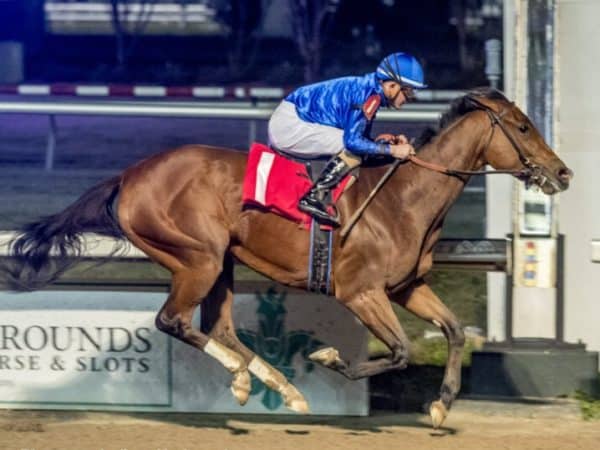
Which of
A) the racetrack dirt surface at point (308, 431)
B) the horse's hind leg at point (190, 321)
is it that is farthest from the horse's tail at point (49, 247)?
the racetrack dirt surface at point (308, 431)

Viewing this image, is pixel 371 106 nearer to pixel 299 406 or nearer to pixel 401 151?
pixel 401 151

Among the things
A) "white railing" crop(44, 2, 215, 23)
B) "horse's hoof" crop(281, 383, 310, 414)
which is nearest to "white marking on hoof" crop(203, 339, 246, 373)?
"horse's hoof" crop(281, 383, 310, 414)

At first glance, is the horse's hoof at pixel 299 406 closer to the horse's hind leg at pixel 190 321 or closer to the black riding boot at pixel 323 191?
the horse's hind leg at pixel 190 321

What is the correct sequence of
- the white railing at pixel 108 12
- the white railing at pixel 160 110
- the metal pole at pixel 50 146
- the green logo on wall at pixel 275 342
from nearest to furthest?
1. the green logo on wall at pixel 275 342
2. the white railing at pixel 160 110
3. the metal pole at pixel 50 146
4. the white railing at pixel 108 12

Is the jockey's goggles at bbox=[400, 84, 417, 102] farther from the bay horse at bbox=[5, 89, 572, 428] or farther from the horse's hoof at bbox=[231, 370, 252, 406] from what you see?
the horse's hoof at bbox=[231, 370, 252, 406]

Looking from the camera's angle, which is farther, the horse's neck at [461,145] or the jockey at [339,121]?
the horse's neck at [461,145]

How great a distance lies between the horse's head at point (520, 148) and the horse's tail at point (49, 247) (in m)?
1.78

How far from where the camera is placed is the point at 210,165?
6523 millimetres

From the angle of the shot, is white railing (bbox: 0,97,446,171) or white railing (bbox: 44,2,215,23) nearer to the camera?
white railing (bbox: 0,97,446,171)

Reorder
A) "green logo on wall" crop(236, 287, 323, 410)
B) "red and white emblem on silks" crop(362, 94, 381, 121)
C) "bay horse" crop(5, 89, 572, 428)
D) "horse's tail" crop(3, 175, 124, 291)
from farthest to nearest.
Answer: "green logo on wall" crop(236, 287, 323, 410) < "horse's tail" crop(3, 175, 124, 291) < "bay horse" crop(5, 89, 572, 428) < "red and white emblem on silks" crop(362, 94, 381, 121)

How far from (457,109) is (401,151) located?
35 centimetres

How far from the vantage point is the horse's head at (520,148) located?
6312 mm

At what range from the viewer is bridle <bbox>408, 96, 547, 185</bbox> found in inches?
249

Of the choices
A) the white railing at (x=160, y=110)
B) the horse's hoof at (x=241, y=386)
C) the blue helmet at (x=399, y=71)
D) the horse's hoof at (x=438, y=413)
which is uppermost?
the blue helmet at (x=399, y=71)
